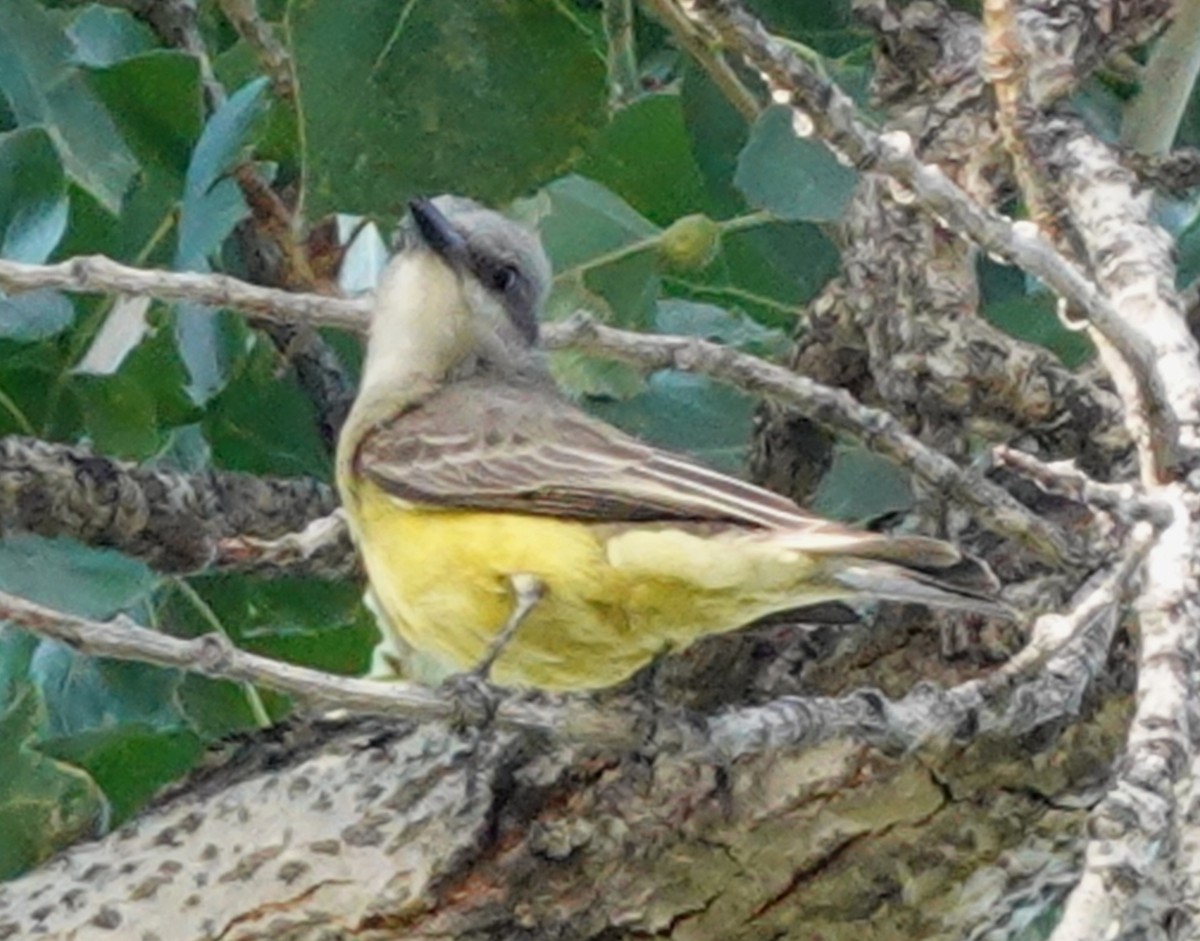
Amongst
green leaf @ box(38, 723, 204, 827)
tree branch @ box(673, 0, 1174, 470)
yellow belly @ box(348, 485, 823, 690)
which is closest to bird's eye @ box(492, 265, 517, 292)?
yellow belly @ box(348, 485, 823, 690)

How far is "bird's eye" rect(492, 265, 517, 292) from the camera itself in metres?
2.62

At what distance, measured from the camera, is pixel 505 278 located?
8.62 ft

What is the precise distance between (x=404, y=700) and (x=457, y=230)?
994 millimetres

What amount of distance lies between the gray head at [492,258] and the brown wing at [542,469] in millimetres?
112

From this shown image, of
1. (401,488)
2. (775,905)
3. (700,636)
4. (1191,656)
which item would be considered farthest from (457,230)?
(1191,656)

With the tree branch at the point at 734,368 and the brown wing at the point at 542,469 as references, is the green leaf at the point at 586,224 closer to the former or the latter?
the brown wing at the point at 542,469

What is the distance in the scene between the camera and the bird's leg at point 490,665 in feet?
6.20

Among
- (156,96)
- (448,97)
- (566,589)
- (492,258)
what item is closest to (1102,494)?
(566,589)

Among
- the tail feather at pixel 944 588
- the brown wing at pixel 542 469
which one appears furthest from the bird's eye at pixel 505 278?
the tail feather at pixel 944 588

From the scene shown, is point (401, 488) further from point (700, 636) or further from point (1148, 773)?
point (1148, 773)

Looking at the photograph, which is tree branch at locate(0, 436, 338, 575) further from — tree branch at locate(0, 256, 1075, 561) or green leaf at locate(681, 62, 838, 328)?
green leaf at locate(681, 62, 838, 328)

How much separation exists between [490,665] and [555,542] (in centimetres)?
13

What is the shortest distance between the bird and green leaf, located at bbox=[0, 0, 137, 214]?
264 mm

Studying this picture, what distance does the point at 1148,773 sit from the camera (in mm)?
1460
